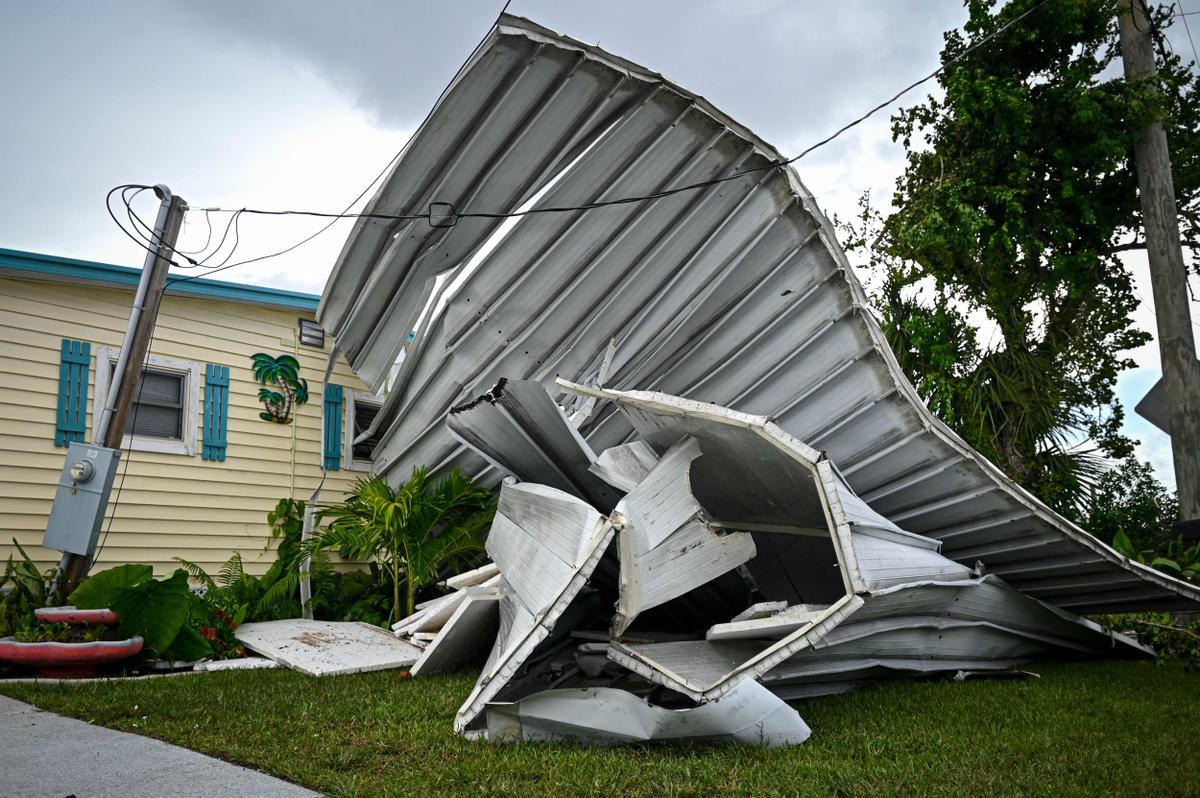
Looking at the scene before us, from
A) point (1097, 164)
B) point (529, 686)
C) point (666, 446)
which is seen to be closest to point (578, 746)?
point (529, 686)

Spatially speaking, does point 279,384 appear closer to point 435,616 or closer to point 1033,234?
point 435,616

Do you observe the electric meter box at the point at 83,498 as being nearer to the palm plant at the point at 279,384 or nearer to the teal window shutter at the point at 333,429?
the palm plant at the point at 279,384

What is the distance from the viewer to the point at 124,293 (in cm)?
927

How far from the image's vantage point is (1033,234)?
13477 mm

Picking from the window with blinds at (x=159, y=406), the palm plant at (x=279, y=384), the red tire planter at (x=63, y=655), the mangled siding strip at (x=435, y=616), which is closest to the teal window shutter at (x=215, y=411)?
the window with blinds at (x=159, y=406)

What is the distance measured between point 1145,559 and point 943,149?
773cm

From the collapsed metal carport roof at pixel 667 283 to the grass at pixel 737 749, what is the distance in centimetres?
122

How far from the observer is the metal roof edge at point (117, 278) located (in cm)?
829

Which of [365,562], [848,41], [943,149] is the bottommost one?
[365,562]

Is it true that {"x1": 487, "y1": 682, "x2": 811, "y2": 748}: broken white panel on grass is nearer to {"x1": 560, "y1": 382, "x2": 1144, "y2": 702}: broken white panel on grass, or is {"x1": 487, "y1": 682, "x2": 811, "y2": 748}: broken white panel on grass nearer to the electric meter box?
{"x1": 560, "y1": 382, "x2": 1144, "y2": 702}: broken white panel on grass

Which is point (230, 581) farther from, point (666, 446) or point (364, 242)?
point (666, 446)

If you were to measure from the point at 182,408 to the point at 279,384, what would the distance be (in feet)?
3.91

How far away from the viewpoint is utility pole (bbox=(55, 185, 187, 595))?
7316mm

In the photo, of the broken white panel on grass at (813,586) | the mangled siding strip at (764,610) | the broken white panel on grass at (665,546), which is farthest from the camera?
the mangled siding strip at (764,610)
